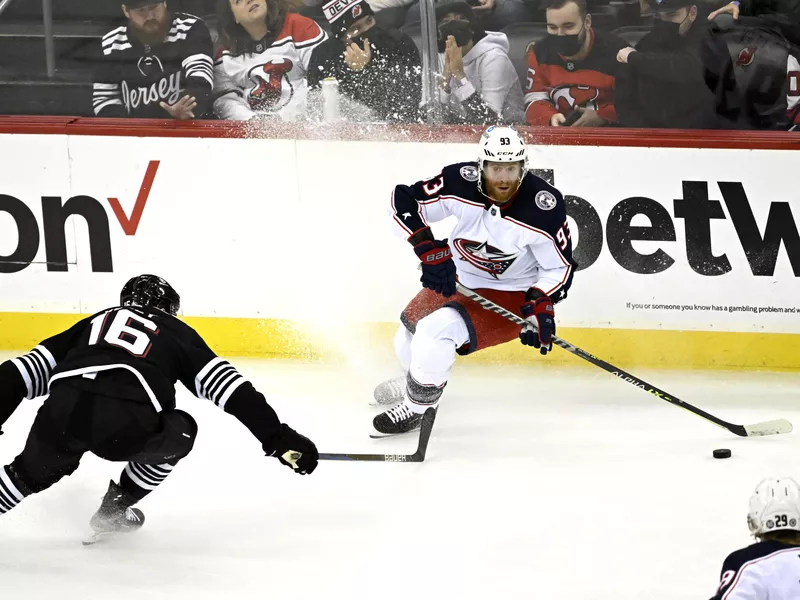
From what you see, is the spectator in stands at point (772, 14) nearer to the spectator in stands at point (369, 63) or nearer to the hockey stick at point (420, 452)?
the spectator in stands at point (369, 63)

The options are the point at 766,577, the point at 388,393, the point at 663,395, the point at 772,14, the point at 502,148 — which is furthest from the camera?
the point at 772,14

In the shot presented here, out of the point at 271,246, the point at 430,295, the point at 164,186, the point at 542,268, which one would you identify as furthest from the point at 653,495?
the point at 164,186

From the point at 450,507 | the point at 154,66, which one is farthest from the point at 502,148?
the point at 154,66

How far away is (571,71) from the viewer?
4492 mm

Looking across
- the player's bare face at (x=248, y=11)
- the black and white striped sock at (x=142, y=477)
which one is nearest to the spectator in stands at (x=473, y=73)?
the player's bare face at (x=248, y=11)

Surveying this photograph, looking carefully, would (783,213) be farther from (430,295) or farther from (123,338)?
(123,338)

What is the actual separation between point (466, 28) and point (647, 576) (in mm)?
2637

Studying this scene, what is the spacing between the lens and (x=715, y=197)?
4363 millimetres

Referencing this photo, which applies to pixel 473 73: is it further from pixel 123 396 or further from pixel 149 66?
pixel 123 396

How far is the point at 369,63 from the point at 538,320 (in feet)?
5.44

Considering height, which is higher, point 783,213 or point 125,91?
point 125,91

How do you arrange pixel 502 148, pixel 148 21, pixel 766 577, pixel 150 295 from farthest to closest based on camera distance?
pixel 148 21 → pixel 502 148 → pixel 150 295 → pixel 766 577

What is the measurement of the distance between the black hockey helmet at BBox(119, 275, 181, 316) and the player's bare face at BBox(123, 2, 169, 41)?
217 cm

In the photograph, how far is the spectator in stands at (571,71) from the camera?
4457 mm
